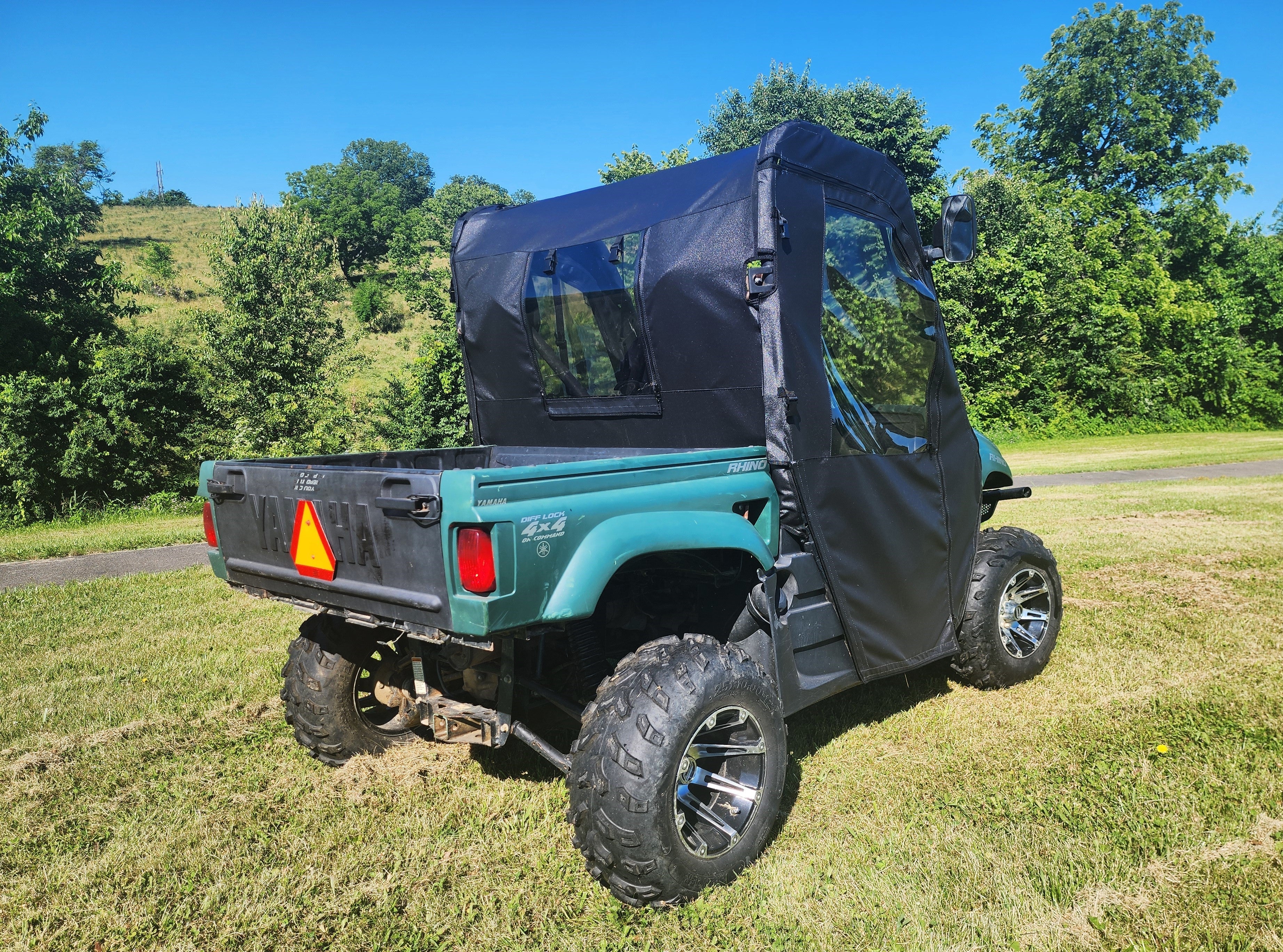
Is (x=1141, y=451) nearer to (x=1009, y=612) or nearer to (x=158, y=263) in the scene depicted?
A: (x=1009, y=612)

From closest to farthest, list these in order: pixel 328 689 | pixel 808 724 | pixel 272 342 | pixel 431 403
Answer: pixel 328 689
pixel 808 724
pixel 431 403
pixel 272 342

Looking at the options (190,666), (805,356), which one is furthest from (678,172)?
(190,666)

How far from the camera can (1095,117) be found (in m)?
38.3

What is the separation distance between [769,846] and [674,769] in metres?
0.77

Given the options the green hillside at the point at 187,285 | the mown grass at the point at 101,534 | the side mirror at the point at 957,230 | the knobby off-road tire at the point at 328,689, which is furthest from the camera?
the green hillside at the point at 187,285

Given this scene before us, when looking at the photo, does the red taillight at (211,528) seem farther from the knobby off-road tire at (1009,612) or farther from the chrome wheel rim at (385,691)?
the knobby off-road tire at (1009,612)

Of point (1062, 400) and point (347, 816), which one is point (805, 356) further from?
point (1062, 400)

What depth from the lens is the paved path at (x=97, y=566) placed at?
27.1 feet

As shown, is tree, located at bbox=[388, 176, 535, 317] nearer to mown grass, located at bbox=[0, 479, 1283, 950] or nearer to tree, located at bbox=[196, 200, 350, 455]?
tree, located at bbox=[196, 200, 350, 455]

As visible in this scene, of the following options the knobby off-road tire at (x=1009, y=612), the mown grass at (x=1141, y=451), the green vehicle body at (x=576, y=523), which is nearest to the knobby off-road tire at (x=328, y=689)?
the green vehicle body at (x=576, y=523)

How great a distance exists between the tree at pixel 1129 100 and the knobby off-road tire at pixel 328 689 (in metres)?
39.6

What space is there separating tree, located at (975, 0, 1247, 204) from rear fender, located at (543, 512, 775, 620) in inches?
1546

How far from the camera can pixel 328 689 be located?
391 cm

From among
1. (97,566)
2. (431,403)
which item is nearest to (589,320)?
(97,566)
